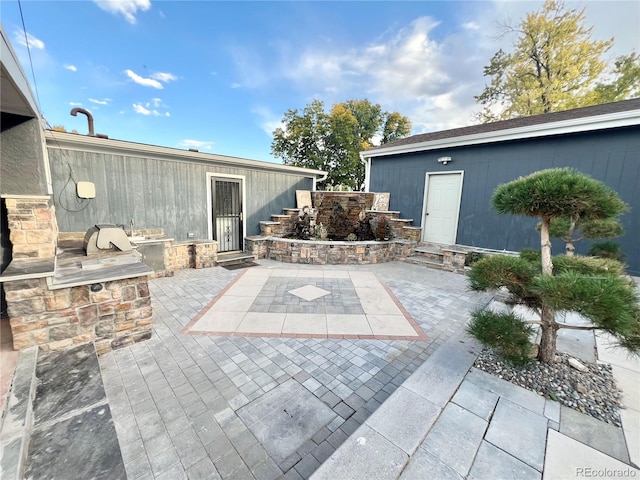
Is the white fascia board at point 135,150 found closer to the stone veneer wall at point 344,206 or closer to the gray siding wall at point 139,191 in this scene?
the gray siding wall at point 139,191

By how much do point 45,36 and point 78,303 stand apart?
13.0ft

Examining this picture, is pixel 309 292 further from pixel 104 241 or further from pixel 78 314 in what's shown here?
pixel 104 241

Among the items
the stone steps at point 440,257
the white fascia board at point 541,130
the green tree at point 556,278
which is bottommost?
the stone steps at point 440,257

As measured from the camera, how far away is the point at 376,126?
17.9 metres

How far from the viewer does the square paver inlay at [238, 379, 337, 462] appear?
1523 mm

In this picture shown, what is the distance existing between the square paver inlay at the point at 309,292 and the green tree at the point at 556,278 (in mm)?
2356

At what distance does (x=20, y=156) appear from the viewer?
2611mm

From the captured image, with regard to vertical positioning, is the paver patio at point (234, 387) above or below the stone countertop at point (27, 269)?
below

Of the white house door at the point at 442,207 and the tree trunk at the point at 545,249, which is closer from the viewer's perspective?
the tree trunk at the point at 545,249

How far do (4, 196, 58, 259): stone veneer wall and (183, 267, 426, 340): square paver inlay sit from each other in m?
1.77

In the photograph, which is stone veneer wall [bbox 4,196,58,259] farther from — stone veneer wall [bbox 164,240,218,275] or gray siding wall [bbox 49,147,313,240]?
stone veneer wall [bbox 164,240,218,275]

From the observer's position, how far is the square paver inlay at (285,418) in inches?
60.0
